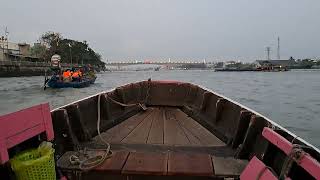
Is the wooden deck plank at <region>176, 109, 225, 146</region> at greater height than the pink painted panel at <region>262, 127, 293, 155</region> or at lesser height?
lesser

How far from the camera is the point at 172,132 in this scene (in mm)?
6020

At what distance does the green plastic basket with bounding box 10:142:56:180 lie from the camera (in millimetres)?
2750

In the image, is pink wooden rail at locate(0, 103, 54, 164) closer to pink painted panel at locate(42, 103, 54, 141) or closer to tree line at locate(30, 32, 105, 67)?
pink painted panel at locate(42, 103, 54, 141)

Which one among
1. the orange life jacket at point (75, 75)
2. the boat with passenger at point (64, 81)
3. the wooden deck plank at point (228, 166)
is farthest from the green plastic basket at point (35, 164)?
the orange life jacket at point (75, 75)

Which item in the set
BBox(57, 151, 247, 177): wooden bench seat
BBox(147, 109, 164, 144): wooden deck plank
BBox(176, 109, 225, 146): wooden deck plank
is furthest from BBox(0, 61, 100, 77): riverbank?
BBox(57, 151, 247, 177): wooden bench seat

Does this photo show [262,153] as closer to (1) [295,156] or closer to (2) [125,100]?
(1) [295,156]

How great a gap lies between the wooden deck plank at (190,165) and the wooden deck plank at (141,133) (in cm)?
132

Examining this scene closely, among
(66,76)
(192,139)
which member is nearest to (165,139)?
(192,139)

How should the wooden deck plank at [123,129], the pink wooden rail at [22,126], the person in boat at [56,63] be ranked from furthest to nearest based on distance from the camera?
the person in boat at [56,63]
the wooden deck plank at [123,129]
the pink wooden rail at [22,126]

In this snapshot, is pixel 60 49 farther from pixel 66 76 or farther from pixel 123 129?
pixel 123 129

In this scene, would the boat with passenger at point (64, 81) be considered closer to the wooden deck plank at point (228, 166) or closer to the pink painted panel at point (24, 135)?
the wooden deck plank at point (228, 166)

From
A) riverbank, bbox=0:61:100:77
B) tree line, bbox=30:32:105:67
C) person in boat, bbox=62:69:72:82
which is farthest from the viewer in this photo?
tree line, bbox=30:32:105:67

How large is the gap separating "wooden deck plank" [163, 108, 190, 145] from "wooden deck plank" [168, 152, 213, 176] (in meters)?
1.19

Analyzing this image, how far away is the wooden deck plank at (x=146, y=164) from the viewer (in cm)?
364
